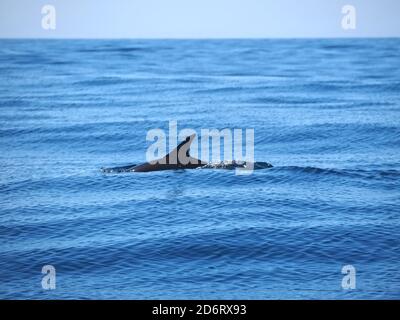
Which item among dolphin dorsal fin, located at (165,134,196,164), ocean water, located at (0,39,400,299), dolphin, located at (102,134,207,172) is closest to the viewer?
ocean water, located at (0,39,400,299)

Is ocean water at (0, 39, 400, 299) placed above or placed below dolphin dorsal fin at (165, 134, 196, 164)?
below

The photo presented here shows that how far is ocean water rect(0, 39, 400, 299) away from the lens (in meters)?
17.4

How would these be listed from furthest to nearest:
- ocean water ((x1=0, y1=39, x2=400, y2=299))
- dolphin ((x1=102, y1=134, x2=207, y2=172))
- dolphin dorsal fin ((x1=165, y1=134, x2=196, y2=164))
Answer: dolphin ((x1=102, y1=134, x2=207, y2=172)) < dolphin dorsal fin ((x1=165, y1=134, x2=196, y2=164)) < ocean water ((x1=0, y1=39, x2=400, y2=299))

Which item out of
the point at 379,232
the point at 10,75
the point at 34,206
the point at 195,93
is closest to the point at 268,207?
the point at 379,232

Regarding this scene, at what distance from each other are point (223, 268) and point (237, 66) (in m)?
66.2

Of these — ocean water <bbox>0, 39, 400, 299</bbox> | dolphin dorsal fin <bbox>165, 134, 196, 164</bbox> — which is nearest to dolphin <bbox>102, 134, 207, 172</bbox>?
dolphin dorsal fin <bbox>165, 134, 196, 164</bbox>

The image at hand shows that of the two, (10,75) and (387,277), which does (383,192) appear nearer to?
(387,277)

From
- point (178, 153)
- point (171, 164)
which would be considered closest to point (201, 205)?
point (178, 153)

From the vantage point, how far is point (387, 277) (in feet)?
56.8

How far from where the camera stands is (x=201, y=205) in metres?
23.7

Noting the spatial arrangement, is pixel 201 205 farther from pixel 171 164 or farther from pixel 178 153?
pixel 171 164

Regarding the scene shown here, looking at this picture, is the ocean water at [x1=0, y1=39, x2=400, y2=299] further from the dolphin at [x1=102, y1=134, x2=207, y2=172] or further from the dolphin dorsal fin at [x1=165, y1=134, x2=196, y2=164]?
the dolphin dorsal fin at [x1=165, y1=134, x2=196, y2=164]

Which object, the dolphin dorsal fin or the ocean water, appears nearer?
the ocean water
